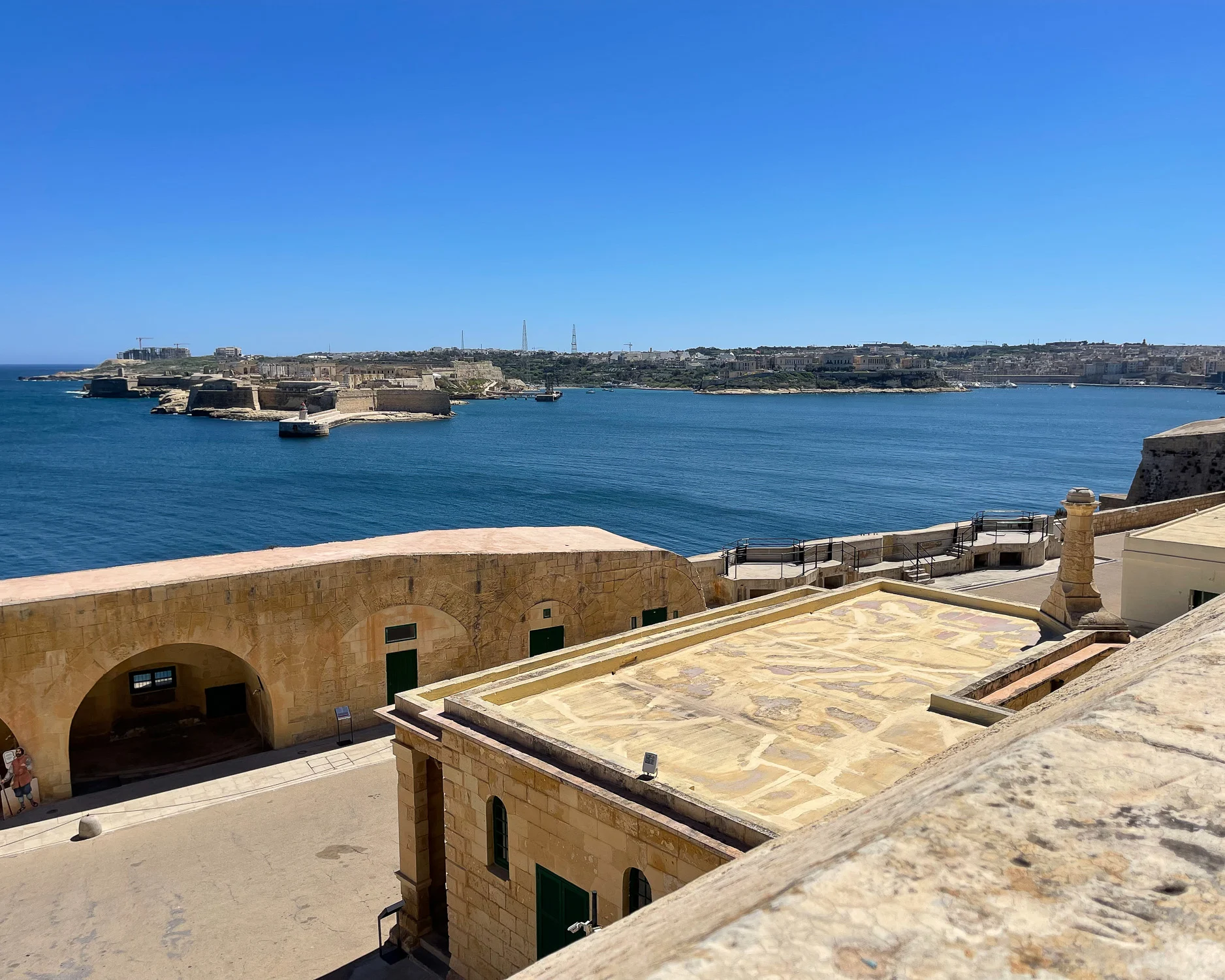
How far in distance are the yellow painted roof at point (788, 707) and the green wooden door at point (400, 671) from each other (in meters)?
7.52

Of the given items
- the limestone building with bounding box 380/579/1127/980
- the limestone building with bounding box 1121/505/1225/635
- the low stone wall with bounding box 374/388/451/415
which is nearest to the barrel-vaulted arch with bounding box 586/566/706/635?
the limestone building with bounding box 380/579/1127/980

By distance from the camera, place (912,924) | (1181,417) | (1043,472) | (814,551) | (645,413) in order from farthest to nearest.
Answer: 1. (645,413)
2. (1181,417)
3. (1043,472)
4. (814,551)
5. (912,924)

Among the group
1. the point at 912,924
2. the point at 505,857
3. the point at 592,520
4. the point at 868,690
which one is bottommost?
the point at 592,520

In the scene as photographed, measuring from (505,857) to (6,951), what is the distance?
6.91m

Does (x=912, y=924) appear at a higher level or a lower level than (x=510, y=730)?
higher

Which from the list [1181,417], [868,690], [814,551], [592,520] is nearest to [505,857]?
[868,690]

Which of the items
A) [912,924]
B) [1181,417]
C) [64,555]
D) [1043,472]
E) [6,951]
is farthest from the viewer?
[1181,417]

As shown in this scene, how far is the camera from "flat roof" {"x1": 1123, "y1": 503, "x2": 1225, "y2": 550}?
1778cm

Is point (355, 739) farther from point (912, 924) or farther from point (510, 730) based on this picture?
point (912, 924)

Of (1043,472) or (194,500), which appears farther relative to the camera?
(1043,472)

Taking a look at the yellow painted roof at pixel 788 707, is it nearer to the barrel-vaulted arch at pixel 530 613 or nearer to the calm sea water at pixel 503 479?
the barrel-vaulted arch at pixel 530 613

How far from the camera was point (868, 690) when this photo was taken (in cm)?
1162

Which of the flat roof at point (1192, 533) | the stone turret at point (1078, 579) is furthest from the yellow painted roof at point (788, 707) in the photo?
the flat roof at point (1192, 533)

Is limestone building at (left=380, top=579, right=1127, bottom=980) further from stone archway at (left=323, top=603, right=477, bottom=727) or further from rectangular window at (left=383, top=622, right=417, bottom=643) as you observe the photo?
rectangular window at (left=383, top=622, right=417, bottom=643)
